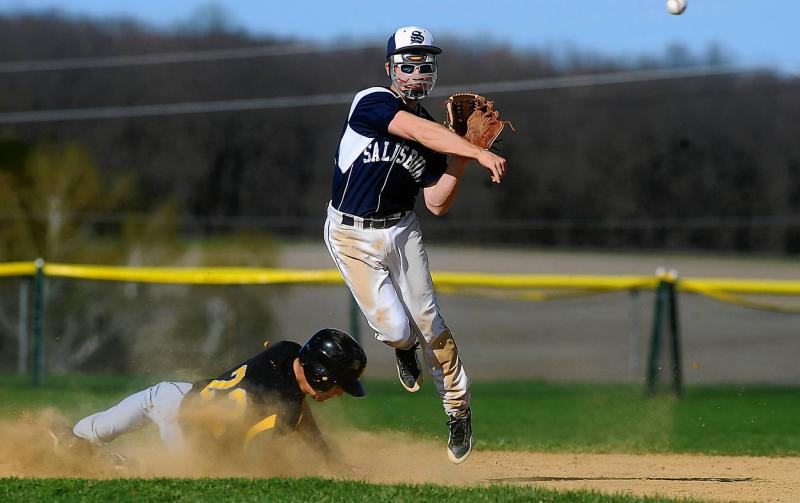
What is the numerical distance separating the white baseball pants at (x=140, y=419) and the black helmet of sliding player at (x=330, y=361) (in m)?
0.79

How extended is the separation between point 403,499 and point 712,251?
1394 inches

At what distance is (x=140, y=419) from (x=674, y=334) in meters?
7.78

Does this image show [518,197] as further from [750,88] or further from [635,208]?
[750,88]

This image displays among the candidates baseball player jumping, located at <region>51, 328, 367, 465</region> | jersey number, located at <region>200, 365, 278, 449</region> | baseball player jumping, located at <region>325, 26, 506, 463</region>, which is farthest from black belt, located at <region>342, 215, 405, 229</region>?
jersey number, located at <region>200, 365, 278, 449</region>

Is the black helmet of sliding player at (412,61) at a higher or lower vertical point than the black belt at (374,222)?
higher

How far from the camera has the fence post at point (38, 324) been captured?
14.2 metres

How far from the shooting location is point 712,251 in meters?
39.6

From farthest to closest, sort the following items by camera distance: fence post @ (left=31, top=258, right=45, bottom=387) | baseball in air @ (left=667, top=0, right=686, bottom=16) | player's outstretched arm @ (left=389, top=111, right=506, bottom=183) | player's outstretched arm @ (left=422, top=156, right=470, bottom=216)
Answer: fence post @ (left=31, top=258, right=45, bottom=387) < baseball in air @ (left=667, top=0, right=686, bottom=16) < player's outstretched arm @ (left=422, top=156, right=470, bottom=216) < player's outstretched arm @ (left=389, top=111, right=506, bottom=183)

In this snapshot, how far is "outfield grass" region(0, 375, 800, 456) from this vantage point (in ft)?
31.2

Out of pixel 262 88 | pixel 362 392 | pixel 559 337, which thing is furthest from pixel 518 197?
pixel 362 392

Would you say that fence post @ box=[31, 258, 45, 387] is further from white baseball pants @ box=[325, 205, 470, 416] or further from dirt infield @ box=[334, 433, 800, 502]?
white baseball pants @ box=[325, 205, 470, 416]

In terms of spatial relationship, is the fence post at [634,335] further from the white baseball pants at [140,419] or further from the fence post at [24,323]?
the white baseball pants at [140,419]

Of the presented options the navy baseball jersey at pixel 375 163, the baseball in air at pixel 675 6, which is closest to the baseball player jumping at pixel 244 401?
the navy baseball jersey at pixel 375 163

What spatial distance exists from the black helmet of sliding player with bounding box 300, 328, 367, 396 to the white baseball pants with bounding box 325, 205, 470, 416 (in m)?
0.35
